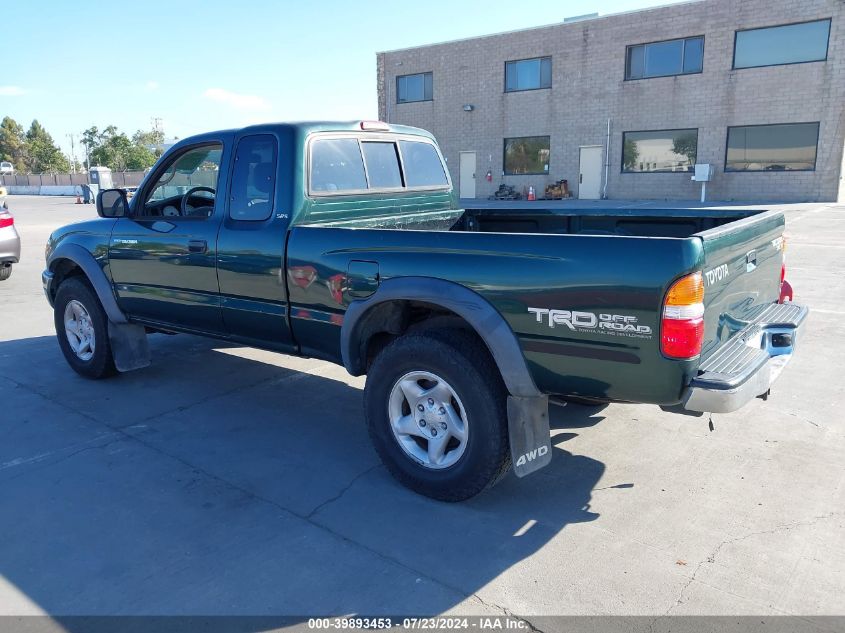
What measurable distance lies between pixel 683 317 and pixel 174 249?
3.52 metres

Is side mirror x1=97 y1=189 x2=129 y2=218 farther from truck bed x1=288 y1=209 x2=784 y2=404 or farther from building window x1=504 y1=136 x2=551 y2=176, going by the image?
building window x1=504 y1=136 x2=551 y2=176

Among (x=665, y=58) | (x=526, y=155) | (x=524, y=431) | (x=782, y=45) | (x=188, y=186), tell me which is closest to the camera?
(x=524, y=431)

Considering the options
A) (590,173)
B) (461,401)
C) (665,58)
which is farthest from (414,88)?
(461,401)

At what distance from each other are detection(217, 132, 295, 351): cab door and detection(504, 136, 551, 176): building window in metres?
25.8

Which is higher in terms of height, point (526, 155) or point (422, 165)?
point (526, 155)

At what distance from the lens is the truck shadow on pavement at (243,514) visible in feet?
9.02

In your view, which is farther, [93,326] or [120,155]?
[120,155]

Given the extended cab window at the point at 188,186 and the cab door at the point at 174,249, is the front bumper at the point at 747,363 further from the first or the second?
the extended cab window at the point at 188,186

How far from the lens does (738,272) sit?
326 cm

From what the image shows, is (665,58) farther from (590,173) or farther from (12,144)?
(12,144)

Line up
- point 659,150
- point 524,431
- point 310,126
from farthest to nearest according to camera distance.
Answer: point 659,150
point 310,126
point 524,431

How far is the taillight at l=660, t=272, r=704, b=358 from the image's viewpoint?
2648 mm

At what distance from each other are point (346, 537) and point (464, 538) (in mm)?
572

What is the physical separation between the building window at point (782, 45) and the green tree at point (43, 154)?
8401 centimetres
